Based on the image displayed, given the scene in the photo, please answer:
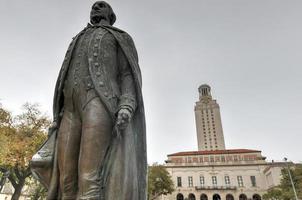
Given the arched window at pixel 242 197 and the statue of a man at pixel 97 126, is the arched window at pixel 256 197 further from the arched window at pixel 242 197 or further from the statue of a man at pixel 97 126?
the statue of a man at pixel 97 126

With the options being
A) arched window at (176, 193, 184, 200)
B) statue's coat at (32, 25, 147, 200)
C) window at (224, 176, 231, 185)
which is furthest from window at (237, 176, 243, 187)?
statue's coat at (32, 25, 147, 200)

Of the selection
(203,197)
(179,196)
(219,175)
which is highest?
(219,175)

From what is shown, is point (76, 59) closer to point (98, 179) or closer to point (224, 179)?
point (98, 179)

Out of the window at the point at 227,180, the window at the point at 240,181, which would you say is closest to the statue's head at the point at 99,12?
the window at the point at 227,180

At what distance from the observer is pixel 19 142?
17.0 metres

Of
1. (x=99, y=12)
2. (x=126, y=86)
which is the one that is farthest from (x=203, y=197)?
(x=99, y=12)

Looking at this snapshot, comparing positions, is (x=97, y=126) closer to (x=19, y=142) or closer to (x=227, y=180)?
(x=19, y=142)

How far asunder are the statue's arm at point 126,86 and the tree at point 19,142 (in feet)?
53.5

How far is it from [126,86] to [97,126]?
0.62 meters

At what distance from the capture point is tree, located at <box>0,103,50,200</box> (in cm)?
1589

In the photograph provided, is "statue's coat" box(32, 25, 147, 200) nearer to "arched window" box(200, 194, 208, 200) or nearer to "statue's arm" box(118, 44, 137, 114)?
"statue's arm" box(118, 44, 137, 114)

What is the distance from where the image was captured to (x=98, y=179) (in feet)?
6.98

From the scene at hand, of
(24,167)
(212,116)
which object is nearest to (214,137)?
(212,116)

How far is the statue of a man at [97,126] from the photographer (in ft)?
7.14
